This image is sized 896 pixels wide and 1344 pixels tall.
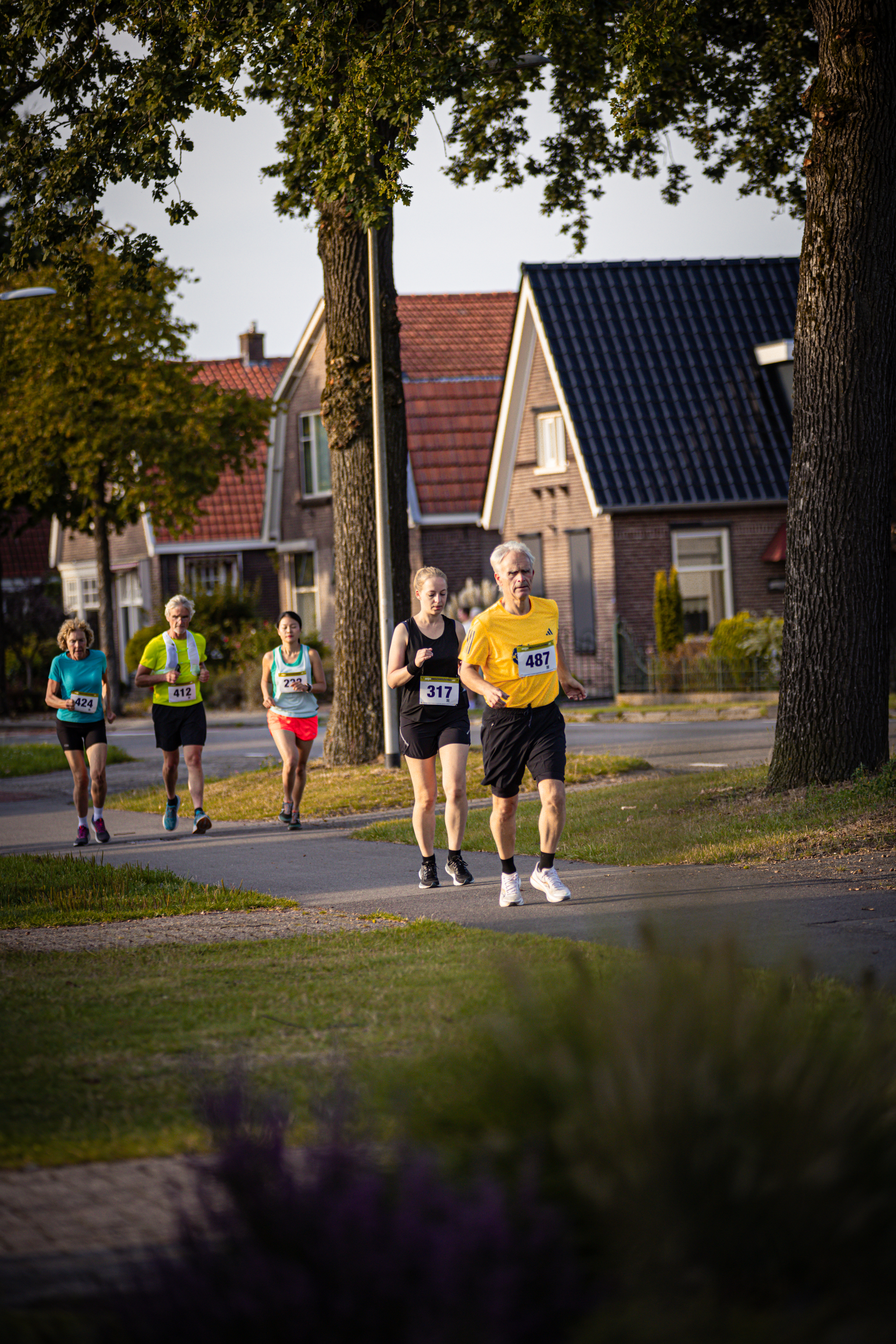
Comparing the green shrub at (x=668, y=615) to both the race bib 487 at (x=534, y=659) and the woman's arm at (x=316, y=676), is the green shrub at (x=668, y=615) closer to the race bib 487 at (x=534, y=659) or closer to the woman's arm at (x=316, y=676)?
the woman's arm at (x=316, y=676)

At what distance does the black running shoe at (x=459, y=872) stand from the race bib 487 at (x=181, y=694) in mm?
4325

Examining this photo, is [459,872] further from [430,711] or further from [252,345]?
[252,345]

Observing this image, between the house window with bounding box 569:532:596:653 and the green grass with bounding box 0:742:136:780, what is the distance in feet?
38.5

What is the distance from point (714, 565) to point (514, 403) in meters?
6.10

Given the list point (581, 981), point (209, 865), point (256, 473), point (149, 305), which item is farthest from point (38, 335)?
point (581, 981)

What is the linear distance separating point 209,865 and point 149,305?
23.7 metres

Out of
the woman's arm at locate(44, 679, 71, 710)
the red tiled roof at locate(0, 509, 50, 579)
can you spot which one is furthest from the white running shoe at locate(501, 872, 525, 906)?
the red tiled roof at locate(0, 509, 50, 579)

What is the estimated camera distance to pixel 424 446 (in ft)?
122

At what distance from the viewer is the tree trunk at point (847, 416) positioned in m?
11.4

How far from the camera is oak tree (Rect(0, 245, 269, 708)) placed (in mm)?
32281

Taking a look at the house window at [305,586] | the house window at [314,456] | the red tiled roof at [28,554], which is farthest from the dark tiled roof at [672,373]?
the red tiled roof at [28,554]

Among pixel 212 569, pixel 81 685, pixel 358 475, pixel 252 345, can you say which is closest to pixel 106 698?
pixel 81 685

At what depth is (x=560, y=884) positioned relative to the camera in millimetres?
8867

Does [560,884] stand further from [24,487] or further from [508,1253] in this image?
[24,487]
